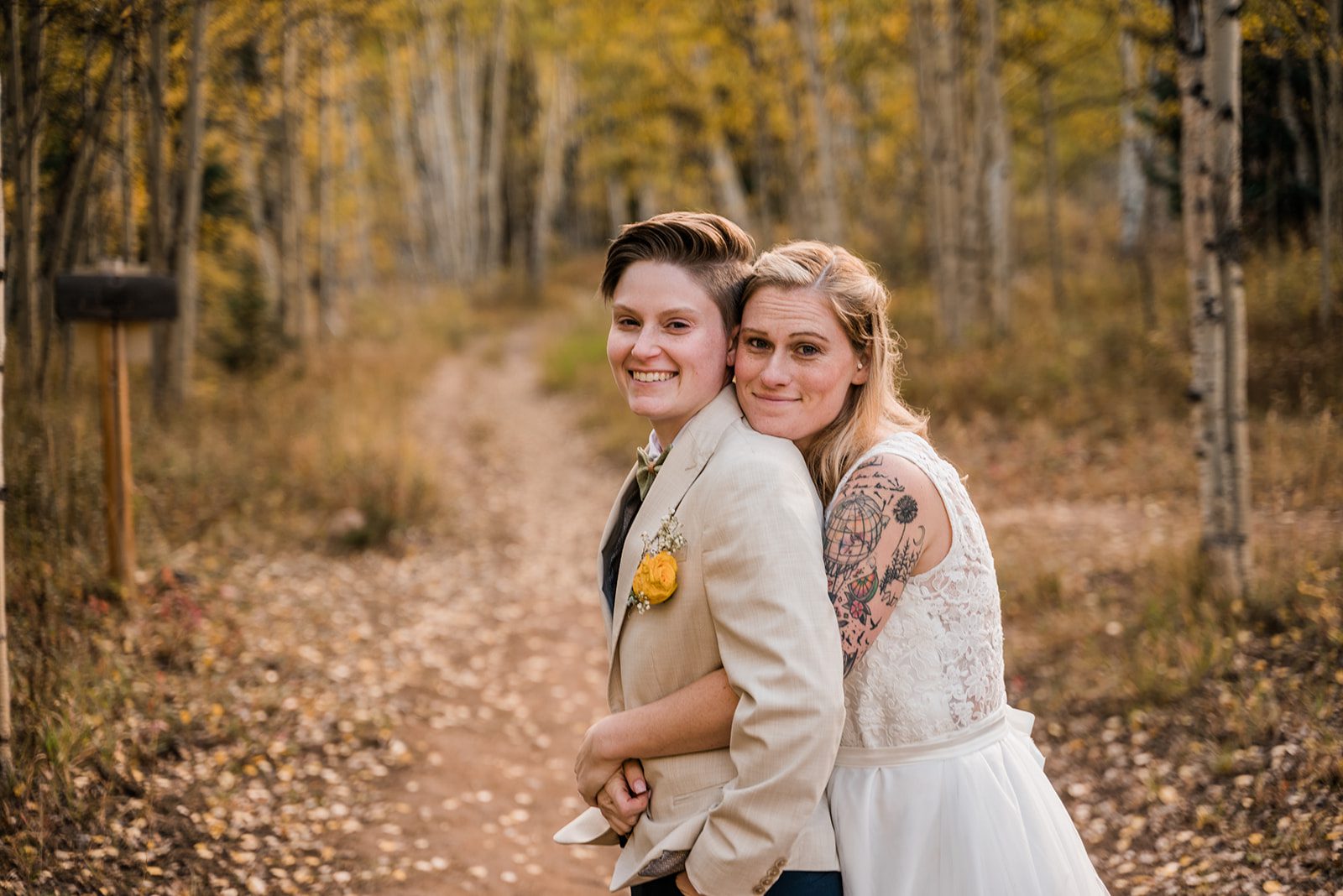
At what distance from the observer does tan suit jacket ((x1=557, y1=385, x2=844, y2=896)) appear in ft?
5.68

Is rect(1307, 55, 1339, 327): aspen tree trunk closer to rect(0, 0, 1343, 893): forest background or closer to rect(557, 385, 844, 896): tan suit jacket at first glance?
rect(0, 0, 1343, 893): forest background

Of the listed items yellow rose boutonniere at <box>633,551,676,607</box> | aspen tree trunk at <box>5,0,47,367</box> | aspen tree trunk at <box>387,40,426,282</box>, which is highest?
aspen tree trunk at <box>387,40,426,282</box>

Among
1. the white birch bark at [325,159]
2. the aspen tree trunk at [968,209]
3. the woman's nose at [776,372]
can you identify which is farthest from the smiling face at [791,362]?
the white birch bark at [325,159]

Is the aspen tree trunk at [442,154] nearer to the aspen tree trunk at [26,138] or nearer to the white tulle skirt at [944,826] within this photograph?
the aspen tree trunk at [26,138]

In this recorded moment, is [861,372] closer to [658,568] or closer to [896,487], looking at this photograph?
[896,487]

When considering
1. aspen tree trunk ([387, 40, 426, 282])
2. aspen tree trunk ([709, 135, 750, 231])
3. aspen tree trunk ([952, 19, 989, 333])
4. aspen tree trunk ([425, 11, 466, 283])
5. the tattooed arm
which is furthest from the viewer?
aspen tree trunk ([387, 40, 426, 282])

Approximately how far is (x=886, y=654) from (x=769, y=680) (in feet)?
1.19

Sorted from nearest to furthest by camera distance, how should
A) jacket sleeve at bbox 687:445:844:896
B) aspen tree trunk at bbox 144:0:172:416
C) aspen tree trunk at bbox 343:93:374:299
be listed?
jacket sleeve at bbox 687:445:844:896, aspen tree trunk at bbox 144:0:172:416, aspen tree trunk at bbox 343:93:374:299

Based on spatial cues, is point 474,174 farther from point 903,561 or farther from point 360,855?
point 903,561

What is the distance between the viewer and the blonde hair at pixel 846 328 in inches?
80.4

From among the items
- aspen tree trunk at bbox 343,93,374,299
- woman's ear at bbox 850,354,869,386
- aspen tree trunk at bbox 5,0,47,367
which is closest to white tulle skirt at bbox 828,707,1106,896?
woman's ear at bbox 850,354,869,386

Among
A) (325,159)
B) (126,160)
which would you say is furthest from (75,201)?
(325,159)

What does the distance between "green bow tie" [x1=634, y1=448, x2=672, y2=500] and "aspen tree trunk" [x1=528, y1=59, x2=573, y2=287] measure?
874 inches

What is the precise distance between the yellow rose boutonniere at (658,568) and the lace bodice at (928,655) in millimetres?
336
